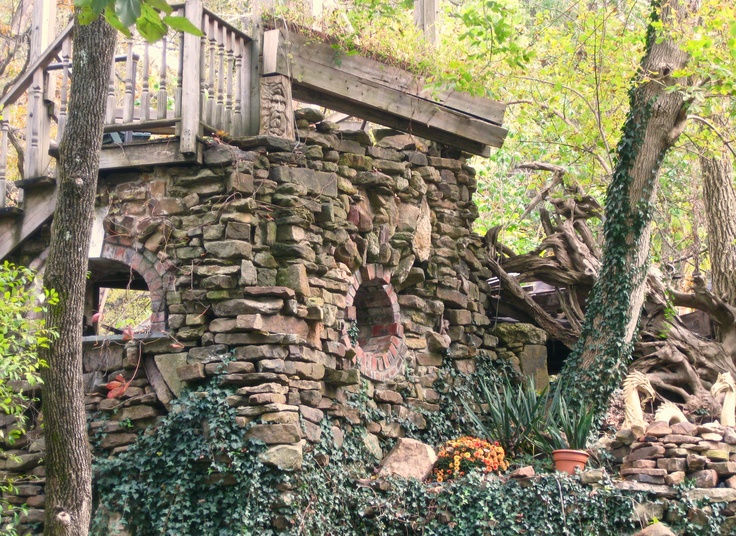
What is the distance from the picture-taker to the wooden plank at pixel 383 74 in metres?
8.52

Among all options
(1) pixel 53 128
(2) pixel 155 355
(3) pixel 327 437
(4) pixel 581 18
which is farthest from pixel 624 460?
(1) pixel 53 128

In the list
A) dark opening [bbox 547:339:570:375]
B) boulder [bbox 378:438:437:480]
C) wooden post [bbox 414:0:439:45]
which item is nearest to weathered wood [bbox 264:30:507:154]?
wooden post [bbox 414:0:439:45]

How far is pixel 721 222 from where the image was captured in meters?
11.4

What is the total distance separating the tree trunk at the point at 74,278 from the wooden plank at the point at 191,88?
69.3 inches

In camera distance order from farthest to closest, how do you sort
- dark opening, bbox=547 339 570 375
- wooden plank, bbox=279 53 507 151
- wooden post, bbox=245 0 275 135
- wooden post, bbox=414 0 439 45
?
dark opening, bbox=547 339 570 375 < wooden post, bbox=414 0 439 45 < wooden plank, bbox=279 53 507 151 < wooden post, bbox=245 0 275 135

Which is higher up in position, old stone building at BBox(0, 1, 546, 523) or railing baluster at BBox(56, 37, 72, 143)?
railing baluster at BBox(56, 37, 72, 143)

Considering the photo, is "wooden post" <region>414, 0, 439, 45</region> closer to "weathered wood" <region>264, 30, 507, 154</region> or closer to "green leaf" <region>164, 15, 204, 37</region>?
"weathered wood" <region>264, 30, 507, 154</region>

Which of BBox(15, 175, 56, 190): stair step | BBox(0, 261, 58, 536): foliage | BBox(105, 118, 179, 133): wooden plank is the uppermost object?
BBox(105, 118, 179, 133): wooden plank

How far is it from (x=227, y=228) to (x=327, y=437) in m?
1.93

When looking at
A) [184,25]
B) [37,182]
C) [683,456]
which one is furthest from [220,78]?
[683,456]

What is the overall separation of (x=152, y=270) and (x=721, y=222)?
276 inches

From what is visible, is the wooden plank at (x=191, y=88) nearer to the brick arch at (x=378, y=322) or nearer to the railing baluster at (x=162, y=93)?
the railing baluster at (x=162, y=93)

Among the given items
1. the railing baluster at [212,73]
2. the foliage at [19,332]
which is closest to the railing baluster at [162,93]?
the railing baluster at [212,73]

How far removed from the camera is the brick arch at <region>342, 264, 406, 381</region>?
29.5 ft
